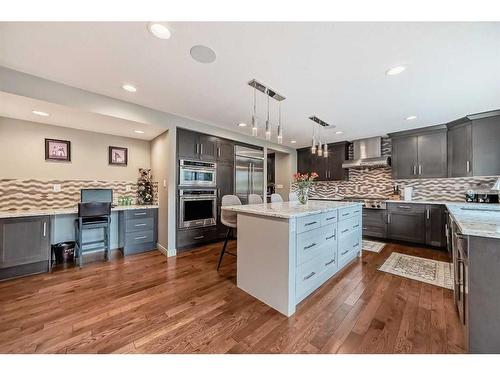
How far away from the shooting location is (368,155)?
483 centimetres

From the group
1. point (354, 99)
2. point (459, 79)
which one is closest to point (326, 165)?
point (354, 99)

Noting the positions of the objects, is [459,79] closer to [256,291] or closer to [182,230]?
[256,291]

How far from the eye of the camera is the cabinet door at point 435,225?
364 cm

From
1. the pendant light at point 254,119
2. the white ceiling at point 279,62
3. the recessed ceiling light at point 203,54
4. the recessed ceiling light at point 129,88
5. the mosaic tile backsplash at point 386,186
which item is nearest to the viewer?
the white ceiling at point 279,62

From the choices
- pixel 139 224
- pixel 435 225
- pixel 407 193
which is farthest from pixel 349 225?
pixel 139 224

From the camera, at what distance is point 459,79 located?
2178 millimetres

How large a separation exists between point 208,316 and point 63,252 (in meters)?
2.75

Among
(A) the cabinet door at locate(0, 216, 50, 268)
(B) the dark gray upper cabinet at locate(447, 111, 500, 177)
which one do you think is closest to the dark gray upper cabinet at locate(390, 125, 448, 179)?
(B) the dark gray upper cabinet at locate(447, 111, 500, 177)

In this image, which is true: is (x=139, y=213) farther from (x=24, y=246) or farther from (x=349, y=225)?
(x=349, y=225)

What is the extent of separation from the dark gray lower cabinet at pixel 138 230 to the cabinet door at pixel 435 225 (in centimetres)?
516

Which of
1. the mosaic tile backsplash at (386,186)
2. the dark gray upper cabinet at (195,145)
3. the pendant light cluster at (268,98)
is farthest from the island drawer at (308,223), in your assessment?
the mosaic tile backsplash at (386,186)

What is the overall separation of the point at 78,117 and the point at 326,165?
5374 mm

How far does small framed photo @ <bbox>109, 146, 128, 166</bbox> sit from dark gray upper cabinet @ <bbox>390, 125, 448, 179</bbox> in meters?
5.65

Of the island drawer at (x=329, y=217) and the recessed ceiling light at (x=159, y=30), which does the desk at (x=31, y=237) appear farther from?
the island drawer at (x=329, y=217)
